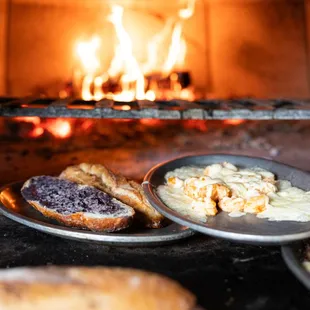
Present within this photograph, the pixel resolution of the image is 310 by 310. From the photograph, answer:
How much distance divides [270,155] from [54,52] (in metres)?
3.18

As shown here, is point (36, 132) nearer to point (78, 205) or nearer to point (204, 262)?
point (78, 205)

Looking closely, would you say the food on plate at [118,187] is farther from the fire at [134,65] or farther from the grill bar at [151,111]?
the fire at [134,65]

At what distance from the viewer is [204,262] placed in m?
1.34

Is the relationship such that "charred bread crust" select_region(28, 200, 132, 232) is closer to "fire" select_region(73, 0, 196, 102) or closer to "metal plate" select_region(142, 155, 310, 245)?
"metal plate" select_region(142, 155, 310, 245)

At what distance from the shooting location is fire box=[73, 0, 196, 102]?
4656 mm

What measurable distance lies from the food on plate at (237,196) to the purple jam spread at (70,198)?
187 mm

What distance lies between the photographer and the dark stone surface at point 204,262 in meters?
1.13

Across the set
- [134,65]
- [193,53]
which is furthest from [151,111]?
[193,53]

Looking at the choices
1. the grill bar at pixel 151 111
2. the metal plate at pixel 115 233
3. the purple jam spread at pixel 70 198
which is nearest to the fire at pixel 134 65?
the grill bar at pixel 151 111

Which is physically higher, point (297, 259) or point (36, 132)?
point (36, 132)

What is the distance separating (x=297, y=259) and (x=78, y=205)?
74 centimetres

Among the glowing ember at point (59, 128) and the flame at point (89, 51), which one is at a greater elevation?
the flame at point (89, 51)

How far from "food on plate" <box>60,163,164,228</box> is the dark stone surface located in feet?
0.48

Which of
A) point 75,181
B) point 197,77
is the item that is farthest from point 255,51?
point 75,181
